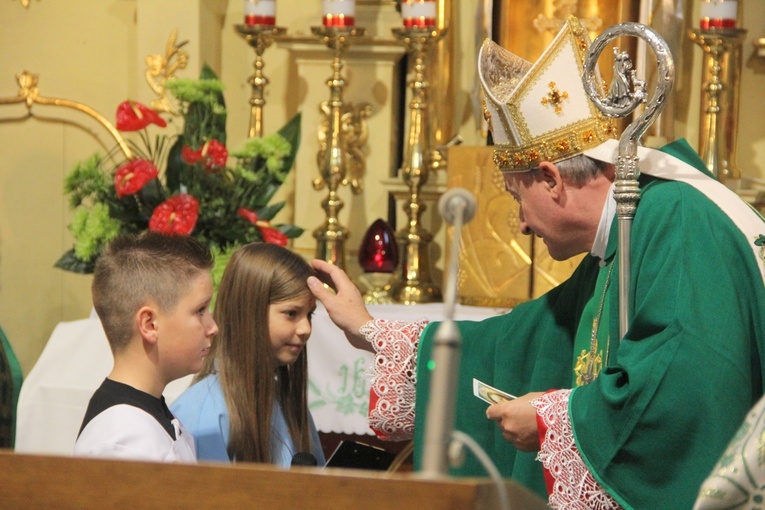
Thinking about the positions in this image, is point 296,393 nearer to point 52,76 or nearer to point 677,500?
point 677,500

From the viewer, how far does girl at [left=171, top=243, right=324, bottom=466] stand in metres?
2.86

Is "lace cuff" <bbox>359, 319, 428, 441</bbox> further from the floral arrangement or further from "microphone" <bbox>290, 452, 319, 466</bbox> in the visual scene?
the floral arrangement


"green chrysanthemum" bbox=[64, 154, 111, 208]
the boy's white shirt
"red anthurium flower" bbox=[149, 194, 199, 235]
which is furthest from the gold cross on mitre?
"green chrysanthemum" bbox=[64, 154, 111, 208]

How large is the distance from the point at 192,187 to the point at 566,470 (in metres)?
2.12

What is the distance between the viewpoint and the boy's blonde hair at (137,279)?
8.38ft

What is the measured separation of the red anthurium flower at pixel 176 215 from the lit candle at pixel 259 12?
914 millimetres

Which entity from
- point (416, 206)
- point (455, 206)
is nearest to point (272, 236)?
point (416, 206)

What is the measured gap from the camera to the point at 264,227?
13.4 ft

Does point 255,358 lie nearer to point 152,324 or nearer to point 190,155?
point 152,324

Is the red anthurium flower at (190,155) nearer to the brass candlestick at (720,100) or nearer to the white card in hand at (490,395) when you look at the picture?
the white card in hand at (490,395)

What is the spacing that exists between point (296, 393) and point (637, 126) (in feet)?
3.80

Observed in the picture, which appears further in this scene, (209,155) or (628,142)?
(209,155)

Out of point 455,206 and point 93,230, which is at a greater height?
point 455,206

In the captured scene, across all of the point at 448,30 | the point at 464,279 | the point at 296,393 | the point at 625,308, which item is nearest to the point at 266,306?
the point at 296,393
